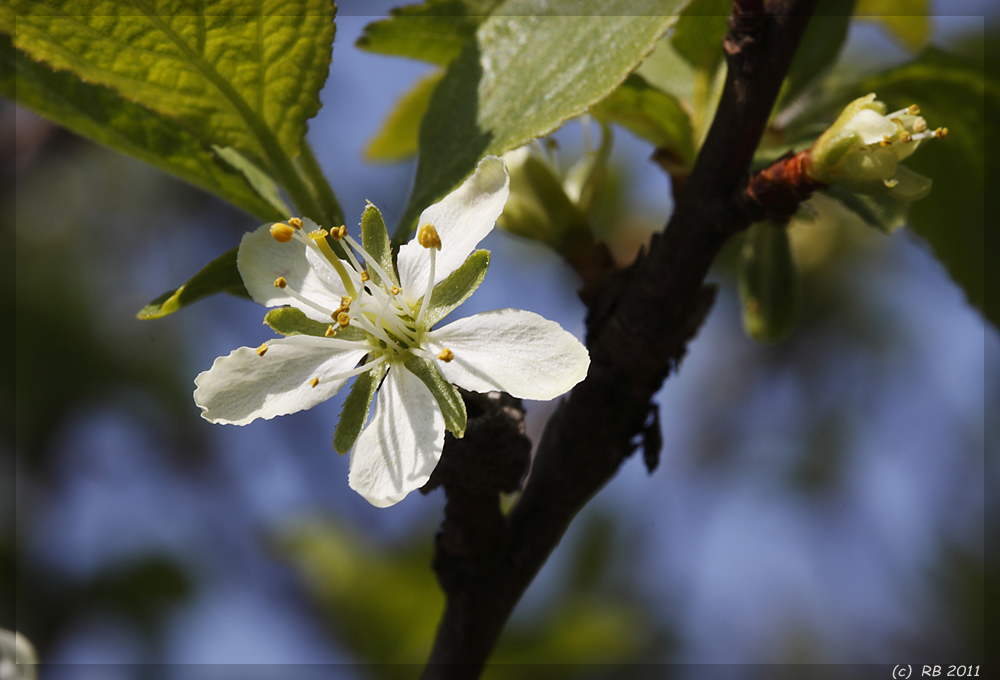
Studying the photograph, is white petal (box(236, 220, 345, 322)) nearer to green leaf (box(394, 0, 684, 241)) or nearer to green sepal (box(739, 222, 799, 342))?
green leaf (box(394, 0, 684, 241))

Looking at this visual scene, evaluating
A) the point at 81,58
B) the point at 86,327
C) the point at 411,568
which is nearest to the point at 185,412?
the point at 86,327

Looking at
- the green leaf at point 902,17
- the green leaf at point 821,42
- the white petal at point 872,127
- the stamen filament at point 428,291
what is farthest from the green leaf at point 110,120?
the green leaf at point 902,17

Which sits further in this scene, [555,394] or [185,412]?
[185,412]

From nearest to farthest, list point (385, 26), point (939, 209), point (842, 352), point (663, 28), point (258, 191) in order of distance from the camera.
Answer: point (663, 28) → point (258, 191) → point (385, 26) → point (939, 209) → point (842, 352)

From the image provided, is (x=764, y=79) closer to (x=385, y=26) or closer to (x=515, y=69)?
(x=515, y=69)

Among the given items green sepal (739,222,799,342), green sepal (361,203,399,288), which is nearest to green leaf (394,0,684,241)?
green sepal (361,203,399,288)

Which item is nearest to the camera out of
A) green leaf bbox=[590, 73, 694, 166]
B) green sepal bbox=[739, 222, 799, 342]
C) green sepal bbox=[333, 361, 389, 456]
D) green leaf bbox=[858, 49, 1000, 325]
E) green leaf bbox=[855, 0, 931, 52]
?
green sepal bbox=[333, 361, 389, 456]

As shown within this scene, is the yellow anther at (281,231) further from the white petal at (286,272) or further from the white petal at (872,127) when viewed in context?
the white petal at (872,127)
